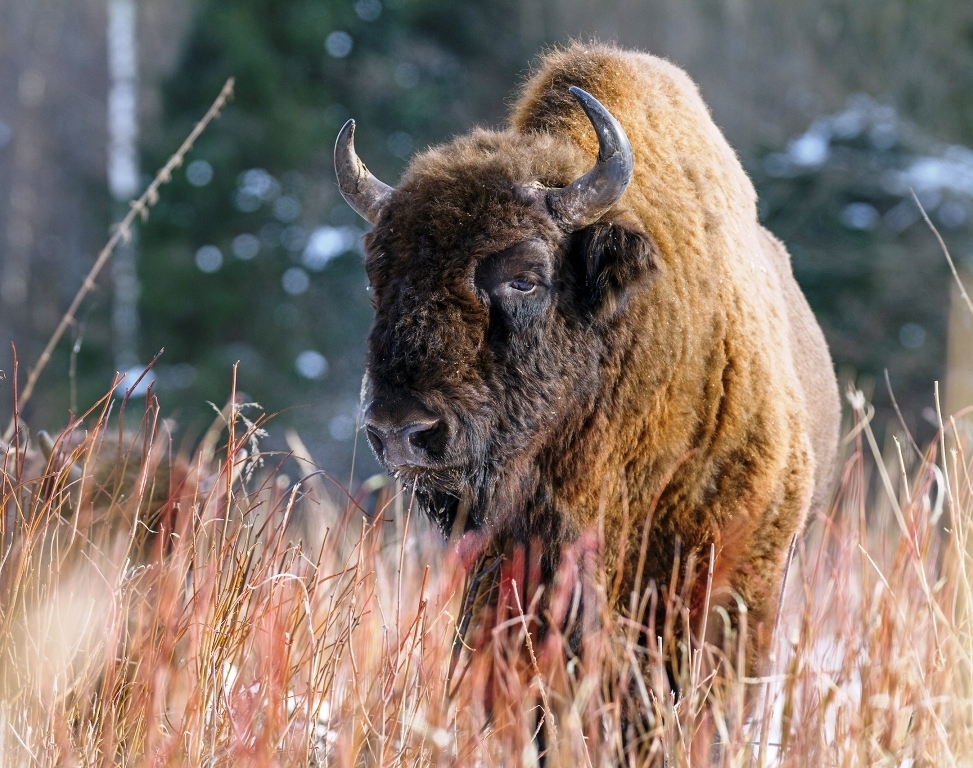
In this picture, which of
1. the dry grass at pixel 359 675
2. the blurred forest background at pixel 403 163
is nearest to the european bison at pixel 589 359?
the dry grass at pixel 359 675

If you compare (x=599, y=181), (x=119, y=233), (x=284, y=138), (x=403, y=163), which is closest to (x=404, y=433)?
(x=599, y=181)

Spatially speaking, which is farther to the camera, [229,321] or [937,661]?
[229,321]

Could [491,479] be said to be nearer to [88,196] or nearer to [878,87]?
[878,87]

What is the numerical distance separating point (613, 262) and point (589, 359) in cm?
33

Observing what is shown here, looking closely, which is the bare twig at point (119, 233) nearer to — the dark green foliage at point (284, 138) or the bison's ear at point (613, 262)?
the bison's ear at point (613, 262)

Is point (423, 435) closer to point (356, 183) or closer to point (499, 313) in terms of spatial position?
point (499, 313)

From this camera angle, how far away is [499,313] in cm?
334

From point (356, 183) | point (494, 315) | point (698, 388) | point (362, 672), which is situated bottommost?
point (362, 672)

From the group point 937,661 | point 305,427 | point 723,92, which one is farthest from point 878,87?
point 937,661

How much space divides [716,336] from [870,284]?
835 centimetres

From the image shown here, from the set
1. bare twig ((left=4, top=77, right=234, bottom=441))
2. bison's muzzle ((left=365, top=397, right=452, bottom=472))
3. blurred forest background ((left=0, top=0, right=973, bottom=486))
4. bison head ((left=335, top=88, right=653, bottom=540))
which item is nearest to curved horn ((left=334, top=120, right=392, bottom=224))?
bison head ((left=335, top=88, right=653, bottom=540))

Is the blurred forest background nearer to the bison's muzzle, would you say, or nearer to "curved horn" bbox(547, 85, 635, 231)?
"curved horn" bbox(547, 85, 635, 231)

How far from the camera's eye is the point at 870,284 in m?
11.2

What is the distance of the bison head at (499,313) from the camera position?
320 cm
